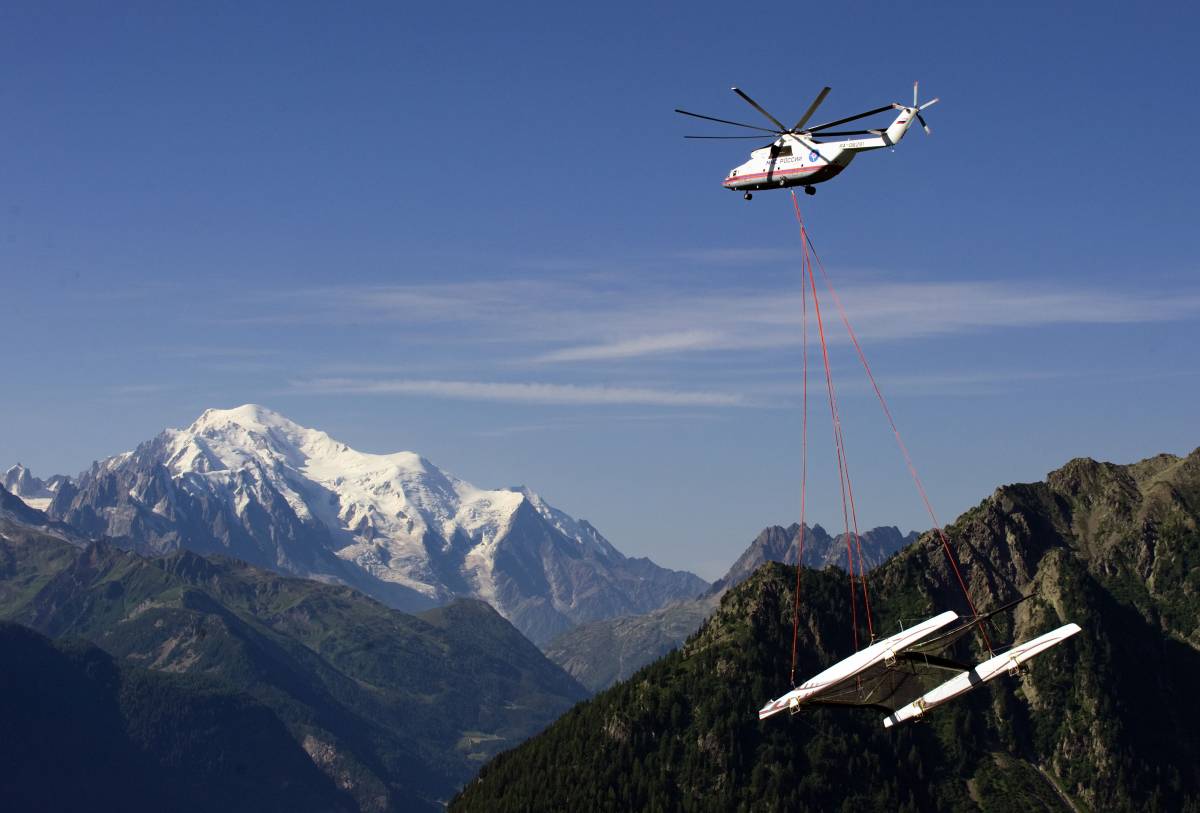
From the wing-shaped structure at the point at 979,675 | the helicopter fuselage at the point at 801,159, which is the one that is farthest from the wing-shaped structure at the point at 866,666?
the helicopter fuselage at the point at 801,159

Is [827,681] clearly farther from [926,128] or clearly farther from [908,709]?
[926,128]

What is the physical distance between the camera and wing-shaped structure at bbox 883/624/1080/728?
14075cm

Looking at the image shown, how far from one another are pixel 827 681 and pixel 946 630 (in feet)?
41.7

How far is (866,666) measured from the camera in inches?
5354

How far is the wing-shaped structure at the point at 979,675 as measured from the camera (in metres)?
141

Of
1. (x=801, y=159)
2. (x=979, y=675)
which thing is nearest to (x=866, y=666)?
(x=979, y=675)

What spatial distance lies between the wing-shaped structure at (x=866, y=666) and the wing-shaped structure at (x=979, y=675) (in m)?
6.47

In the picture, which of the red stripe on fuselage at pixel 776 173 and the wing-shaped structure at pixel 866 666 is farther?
the red stripe on fuselage at pixel 776 173

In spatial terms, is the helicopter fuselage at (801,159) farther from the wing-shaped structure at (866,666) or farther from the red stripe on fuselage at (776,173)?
the wing-shaped structure at (866,666)

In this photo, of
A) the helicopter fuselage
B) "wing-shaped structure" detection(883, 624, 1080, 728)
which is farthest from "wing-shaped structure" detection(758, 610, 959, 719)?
the helicopter fuselage

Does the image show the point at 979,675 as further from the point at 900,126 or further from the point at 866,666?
the point at 900,126

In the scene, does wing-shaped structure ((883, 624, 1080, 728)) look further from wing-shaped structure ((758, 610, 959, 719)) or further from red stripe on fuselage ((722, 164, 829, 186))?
red stripe on fuselage ((722, 164, 829, 186))

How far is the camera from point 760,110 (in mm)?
146875

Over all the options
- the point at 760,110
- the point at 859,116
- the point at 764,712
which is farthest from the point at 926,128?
the point at 764,712
